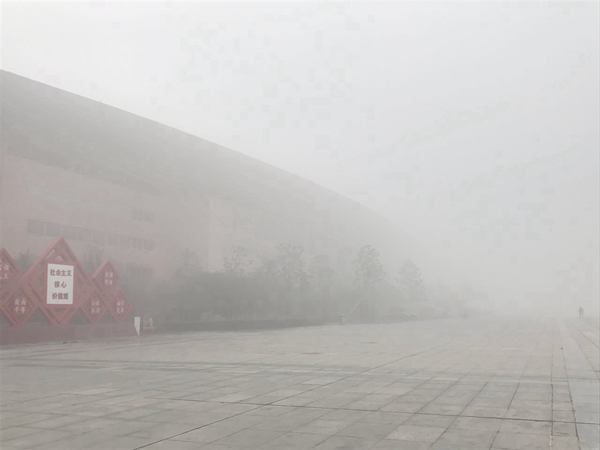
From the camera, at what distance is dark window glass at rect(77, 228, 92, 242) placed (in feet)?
154

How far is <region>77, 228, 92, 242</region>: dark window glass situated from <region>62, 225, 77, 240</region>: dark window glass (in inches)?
19.7

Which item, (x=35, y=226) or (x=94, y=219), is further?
(x=94, y=219)

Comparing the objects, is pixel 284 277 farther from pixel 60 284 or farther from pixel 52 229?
pixel 60 284

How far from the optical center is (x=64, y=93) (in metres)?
59.4

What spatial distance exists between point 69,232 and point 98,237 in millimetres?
2983

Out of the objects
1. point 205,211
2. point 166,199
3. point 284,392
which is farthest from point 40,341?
point 205,211

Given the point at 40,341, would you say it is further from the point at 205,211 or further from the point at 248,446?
the point at 205,211

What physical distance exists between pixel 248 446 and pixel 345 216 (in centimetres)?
10881

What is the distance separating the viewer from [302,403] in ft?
28.0

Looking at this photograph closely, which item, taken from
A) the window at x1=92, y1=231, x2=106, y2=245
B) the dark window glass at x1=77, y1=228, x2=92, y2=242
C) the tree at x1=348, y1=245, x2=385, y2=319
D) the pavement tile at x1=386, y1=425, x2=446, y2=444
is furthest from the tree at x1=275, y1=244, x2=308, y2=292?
the pavement tile at x1=386, y1=425, x2=446, y2=444

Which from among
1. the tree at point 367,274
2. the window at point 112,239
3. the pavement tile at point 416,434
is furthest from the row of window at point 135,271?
the pavement tile at point 416,434

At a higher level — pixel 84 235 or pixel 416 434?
pixel 84 235

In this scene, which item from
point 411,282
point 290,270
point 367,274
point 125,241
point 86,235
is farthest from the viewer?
point 411,282

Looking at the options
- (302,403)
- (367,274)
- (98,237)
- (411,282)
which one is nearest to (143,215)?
(98,237)
